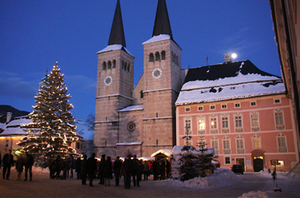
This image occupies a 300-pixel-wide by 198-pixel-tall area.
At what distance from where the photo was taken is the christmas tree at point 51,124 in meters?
29.3

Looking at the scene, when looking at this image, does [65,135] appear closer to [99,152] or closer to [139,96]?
[99,152]

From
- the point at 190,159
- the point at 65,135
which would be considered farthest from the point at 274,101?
the point at 65,135

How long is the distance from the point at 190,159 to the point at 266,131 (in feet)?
71.0

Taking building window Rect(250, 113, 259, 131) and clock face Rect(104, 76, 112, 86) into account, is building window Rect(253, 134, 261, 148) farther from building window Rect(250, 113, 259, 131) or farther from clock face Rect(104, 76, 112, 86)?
clock face Rect(104, 76, 112, 86)

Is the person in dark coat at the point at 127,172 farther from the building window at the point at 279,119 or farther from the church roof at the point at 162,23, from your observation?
the church roof at the point at 162,23

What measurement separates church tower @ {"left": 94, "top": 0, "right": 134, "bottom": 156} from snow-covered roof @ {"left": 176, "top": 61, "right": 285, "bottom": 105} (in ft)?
38.6

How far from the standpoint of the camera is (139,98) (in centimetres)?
5253

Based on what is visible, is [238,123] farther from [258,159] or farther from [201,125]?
[258,159]

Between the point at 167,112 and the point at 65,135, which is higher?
the point at 167,112

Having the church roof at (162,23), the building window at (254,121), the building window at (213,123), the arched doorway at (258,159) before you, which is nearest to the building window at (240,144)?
the arched doorway at (258,159)

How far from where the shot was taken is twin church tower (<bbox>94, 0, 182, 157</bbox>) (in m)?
44.4

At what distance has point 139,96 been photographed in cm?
5259

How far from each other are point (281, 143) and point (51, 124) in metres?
27.3

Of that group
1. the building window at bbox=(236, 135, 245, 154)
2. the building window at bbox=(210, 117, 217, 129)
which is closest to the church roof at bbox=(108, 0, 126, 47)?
the building window at bbox=(210, 117, 217, 129)
